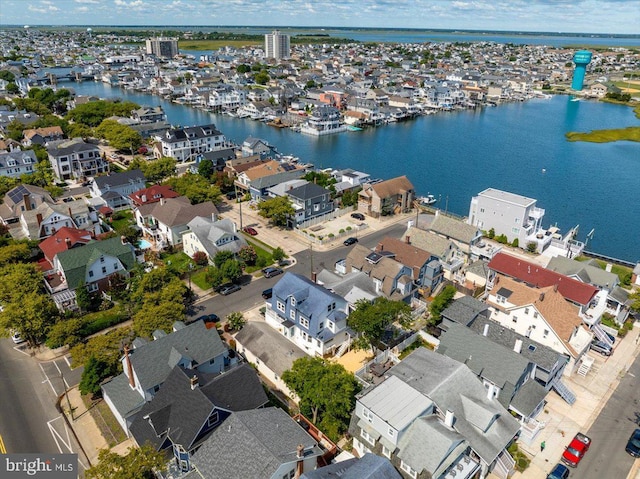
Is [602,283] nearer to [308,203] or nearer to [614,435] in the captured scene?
[614,435]

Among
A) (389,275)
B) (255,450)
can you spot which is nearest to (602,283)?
(389,275)

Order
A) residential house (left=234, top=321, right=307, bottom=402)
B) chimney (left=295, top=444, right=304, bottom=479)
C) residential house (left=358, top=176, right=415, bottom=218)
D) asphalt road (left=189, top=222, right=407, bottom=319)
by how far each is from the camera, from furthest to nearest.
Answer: residential house (left=358, top=176, right=415, bottom=218), asphalt road (left=189, top=222, right=407, bottom=319), residential house (left=234, top=321, right=307, bottom=402), chimney (left=295, top=444, right=304, bottom=479)

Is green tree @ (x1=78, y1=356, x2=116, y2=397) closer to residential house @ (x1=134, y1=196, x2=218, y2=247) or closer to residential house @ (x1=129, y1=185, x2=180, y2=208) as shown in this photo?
residential house @ (x1=134, y1=196, x2=218, y2=247)

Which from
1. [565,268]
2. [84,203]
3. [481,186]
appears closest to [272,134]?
[481,186]

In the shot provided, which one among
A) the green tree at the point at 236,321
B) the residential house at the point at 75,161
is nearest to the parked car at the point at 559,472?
the green tree at the point at 236,321

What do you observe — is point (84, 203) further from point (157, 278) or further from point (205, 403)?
point (205, 403)

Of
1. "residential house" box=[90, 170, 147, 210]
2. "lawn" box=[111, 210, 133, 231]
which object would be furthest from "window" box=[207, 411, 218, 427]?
"residential house" box=[90, 170, 147, 210]

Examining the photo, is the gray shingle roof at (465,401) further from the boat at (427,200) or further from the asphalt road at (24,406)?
the boat at (427,200)
